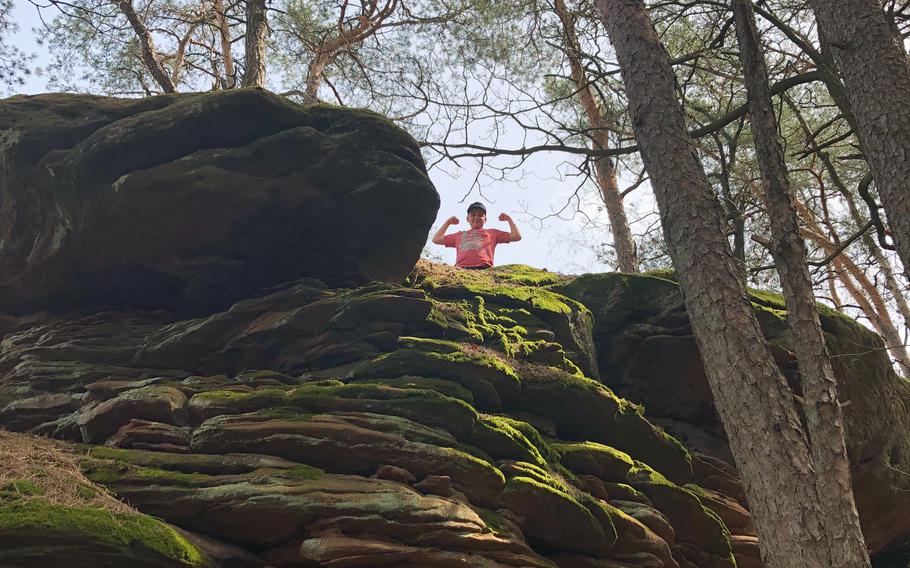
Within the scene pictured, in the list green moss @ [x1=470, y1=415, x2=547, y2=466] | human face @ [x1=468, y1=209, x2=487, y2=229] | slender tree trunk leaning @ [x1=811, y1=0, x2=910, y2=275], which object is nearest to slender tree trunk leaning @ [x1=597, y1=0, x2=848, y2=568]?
slender tree trunk leaning @ [x1=811, y1=0, x2=910, y2=275]

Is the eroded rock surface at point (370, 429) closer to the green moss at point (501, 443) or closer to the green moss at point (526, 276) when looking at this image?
the green moss at point (501, 443)

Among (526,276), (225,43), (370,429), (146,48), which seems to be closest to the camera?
(370,429)

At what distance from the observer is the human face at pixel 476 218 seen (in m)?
11.9

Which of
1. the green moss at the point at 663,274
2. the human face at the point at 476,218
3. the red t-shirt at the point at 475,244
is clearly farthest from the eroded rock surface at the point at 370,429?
the human face at the point at 476,218

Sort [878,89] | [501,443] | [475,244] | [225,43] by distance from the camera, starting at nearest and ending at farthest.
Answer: [878,89]
[501,443]
[475,244]
[225,43]

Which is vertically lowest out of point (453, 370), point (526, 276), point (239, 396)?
point (239, 396)

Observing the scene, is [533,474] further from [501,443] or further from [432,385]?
[432,385]

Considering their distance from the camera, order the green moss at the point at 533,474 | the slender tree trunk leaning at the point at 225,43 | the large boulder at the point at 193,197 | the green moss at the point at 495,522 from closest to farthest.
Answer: the green moss at the point at 495,522, the green moss at the point at 533,474, the large boulder at the point at 193,197, the slender tree trunk leaning at the point at 225,43

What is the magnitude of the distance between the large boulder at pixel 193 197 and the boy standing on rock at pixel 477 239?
2727mm

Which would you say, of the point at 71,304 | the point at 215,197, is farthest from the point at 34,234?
the point at 215,197

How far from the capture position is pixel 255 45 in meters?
11.6

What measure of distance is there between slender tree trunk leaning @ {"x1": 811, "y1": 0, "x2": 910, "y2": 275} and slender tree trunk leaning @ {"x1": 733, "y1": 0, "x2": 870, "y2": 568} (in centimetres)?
58

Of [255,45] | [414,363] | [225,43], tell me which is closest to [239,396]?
[414,363]

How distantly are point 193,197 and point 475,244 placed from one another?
5161 millimetres
